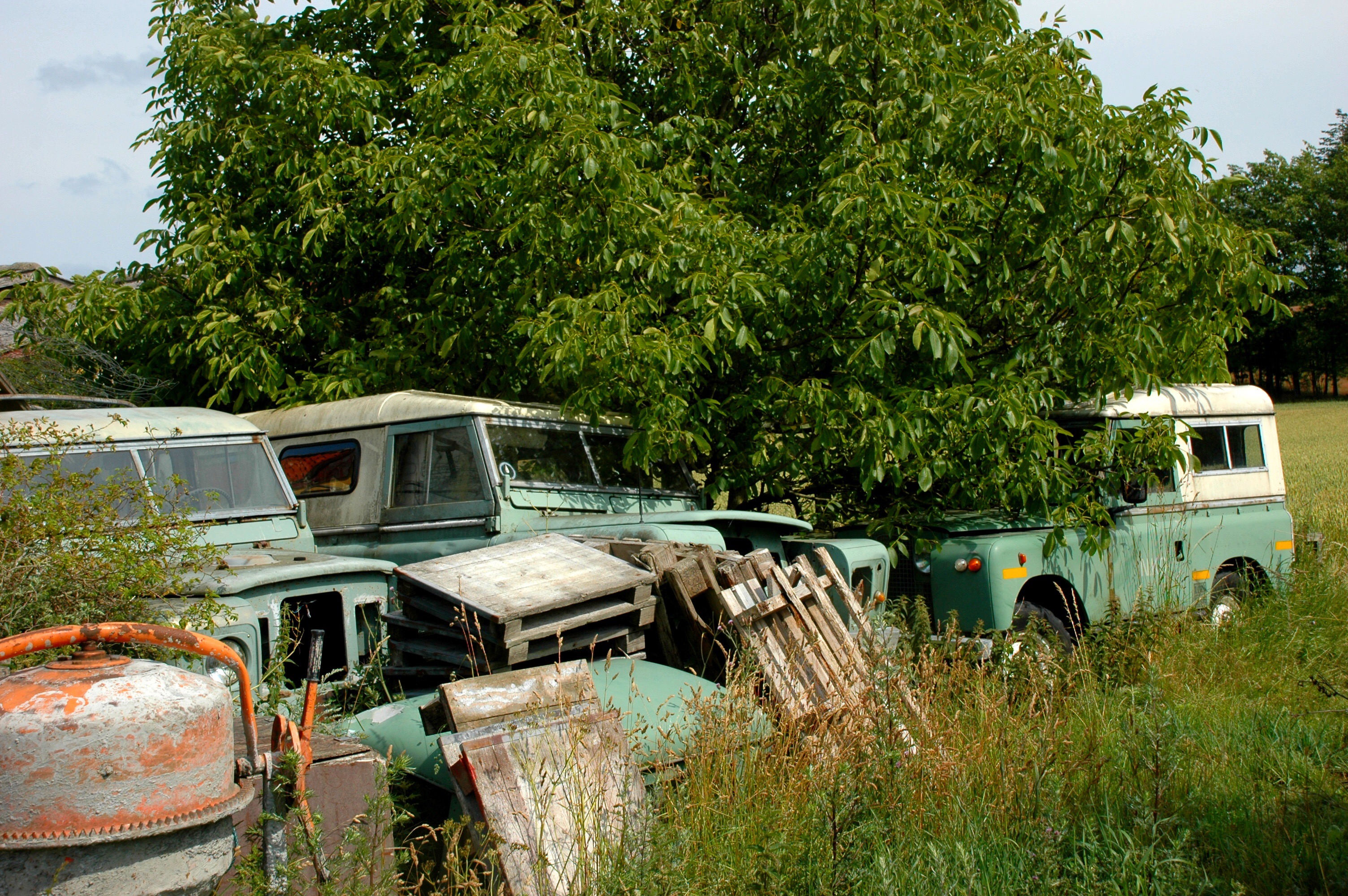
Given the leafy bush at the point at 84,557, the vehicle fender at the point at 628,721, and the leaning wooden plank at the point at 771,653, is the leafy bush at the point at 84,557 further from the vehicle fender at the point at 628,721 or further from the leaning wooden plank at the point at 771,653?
the leaning wooden plank at the point at 771,653

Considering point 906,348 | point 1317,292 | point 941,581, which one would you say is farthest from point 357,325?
point 1317,292

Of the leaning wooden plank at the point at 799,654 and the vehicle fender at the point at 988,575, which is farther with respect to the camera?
the vehicle fender at the point at 988,575

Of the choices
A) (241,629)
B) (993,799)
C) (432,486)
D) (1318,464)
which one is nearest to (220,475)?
(432,486)

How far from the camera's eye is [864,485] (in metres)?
6.16

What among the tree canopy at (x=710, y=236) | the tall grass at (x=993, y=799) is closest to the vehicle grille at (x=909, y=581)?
the tree canopy at (x=710, y=236)

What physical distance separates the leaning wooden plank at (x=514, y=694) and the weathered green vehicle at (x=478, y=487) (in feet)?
5.58

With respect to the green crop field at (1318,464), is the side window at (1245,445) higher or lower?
higher

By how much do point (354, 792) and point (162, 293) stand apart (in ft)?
18.9

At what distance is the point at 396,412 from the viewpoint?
19.5 feet

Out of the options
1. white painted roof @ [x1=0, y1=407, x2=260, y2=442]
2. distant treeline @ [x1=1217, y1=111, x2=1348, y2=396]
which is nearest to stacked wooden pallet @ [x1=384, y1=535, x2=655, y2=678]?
white painted roof @ [x1=0, y1=407, x2=260, y2=442]

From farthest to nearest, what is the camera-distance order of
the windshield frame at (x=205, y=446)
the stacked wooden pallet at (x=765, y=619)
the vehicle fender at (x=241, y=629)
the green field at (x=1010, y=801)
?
1. the windshield frame at (x=205, y=446)
2. the stacked wooden pallet at (x=765, y=619)
3. the vehicle fender at (x=241, y=629)
4. the green field at (x=1010, y=801)

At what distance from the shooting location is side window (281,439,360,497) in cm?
615

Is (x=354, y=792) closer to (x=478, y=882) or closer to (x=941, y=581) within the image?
(x=478, y=882)

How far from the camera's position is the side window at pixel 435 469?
5.65 m
